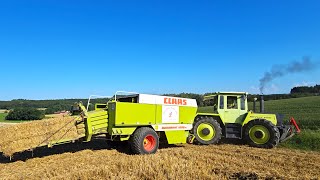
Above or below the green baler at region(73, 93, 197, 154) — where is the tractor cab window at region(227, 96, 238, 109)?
above

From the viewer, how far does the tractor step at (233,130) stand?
43.9 ft

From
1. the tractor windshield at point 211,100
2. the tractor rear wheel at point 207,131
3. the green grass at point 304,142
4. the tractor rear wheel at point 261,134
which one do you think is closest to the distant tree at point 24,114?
the tractor windshield at point 211,100

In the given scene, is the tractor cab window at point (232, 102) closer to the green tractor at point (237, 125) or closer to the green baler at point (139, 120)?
the green tractor at point (237, 125)

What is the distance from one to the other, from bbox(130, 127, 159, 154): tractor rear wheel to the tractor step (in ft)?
11.9

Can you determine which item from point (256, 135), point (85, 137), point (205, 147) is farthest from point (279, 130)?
point (85, 137)

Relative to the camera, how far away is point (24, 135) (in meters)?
9.63

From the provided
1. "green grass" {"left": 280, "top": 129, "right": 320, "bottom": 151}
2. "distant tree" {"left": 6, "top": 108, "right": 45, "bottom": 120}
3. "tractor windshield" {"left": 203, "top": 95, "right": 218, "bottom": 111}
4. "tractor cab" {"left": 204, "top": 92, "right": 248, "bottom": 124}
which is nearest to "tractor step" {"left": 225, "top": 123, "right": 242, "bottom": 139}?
"tractor cab" {"left": 204, "top": 92, "right": 248, "bottom": 124}

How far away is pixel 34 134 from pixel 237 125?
758 cm

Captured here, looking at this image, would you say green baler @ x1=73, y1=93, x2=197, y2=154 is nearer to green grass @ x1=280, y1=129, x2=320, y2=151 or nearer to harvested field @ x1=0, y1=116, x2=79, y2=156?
harvested field @ x1=0, y1=116, x2=79, y2=156

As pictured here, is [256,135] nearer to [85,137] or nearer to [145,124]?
[145,124]

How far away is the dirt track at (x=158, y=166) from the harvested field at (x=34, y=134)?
1.57 feet

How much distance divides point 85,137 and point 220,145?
537 centimetres

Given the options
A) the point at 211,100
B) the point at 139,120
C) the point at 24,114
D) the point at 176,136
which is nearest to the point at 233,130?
the point at 211,100

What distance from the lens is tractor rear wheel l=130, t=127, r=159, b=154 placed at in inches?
415
